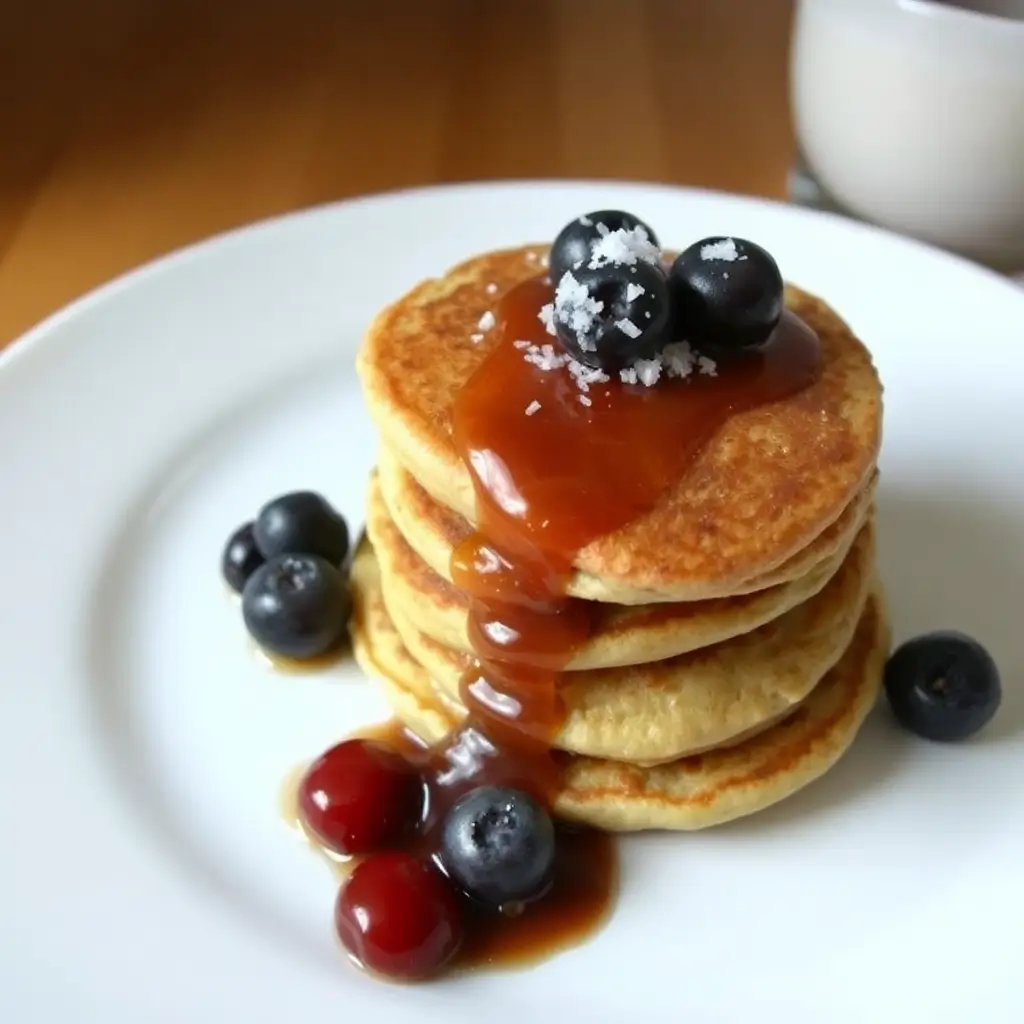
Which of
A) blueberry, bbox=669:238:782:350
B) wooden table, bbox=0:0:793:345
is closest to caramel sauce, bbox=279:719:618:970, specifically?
blueberry, bbox=669:238:782:350

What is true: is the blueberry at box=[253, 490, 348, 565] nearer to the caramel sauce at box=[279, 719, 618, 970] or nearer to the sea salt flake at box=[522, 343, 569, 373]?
the caramel sauce at box=[279, 719, 618, 970]

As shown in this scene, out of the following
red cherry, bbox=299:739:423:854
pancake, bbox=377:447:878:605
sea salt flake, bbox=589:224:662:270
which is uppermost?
sea salt flake, bbox=589:224:662:270

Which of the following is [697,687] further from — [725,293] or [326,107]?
[326,107]

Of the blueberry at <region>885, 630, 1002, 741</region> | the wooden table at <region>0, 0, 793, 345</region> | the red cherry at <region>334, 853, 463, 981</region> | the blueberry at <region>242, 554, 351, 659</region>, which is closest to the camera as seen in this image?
the red cherry at <region>334, 853, 463, 981</region>

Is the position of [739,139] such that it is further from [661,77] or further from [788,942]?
[788,942]

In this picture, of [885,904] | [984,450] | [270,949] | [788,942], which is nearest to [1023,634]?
[984,450]

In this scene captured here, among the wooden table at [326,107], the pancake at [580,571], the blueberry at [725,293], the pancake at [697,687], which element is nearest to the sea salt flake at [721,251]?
the blueberry at [725,293]
